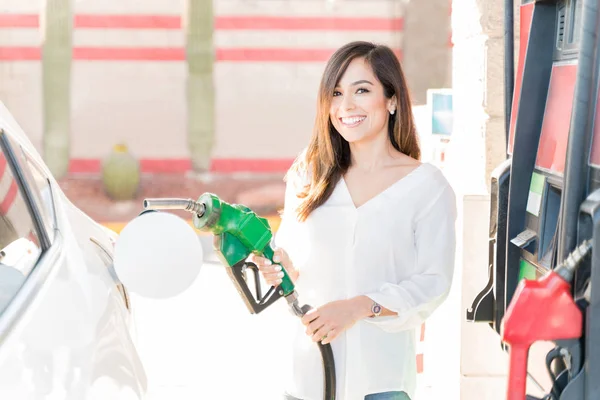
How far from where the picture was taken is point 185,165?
12.7 metres

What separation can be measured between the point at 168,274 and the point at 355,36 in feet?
39.0

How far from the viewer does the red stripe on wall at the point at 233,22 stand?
41.6ft

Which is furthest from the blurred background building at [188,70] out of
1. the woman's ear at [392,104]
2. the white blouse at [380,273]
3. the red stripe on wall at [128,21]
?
the white blouse at [380,273]

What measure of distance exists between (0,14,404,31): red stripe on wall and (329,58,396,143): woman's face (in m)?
10.3

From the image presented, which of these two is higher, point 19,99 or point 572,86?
point 572,86

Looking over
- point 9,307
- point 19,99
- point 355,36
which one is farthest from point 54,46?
point 9,307

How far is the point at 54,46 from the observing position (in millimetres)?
12891

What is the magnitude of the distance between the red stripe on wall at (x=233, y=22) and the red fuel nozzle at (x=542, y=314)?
11.3m

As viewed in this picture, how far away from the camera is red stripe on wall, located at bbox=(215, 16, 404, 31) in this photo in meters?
12.7

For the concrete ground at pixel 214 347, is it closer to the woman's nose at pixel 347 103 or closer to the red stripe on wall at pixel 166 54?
the woman's nose at pixel 347 103

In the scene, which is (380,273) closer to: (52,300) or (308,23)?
(52,300)

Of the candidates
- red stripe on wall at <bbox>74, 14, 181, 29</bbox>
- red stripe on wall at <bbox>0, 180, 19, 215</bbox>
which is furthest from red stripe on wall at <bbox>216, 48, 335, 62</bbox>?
red stripe on wall at <bbox>0, 180, 19, 215</bbox>

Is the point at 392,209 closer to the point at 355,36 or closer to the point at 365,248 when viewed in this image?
the point at 365,248

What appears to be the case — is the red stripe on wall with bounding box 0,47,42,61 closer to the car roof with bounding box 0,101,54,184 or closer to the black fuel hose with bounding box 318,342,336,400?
the car roof with bounding box 0,101,54,184
